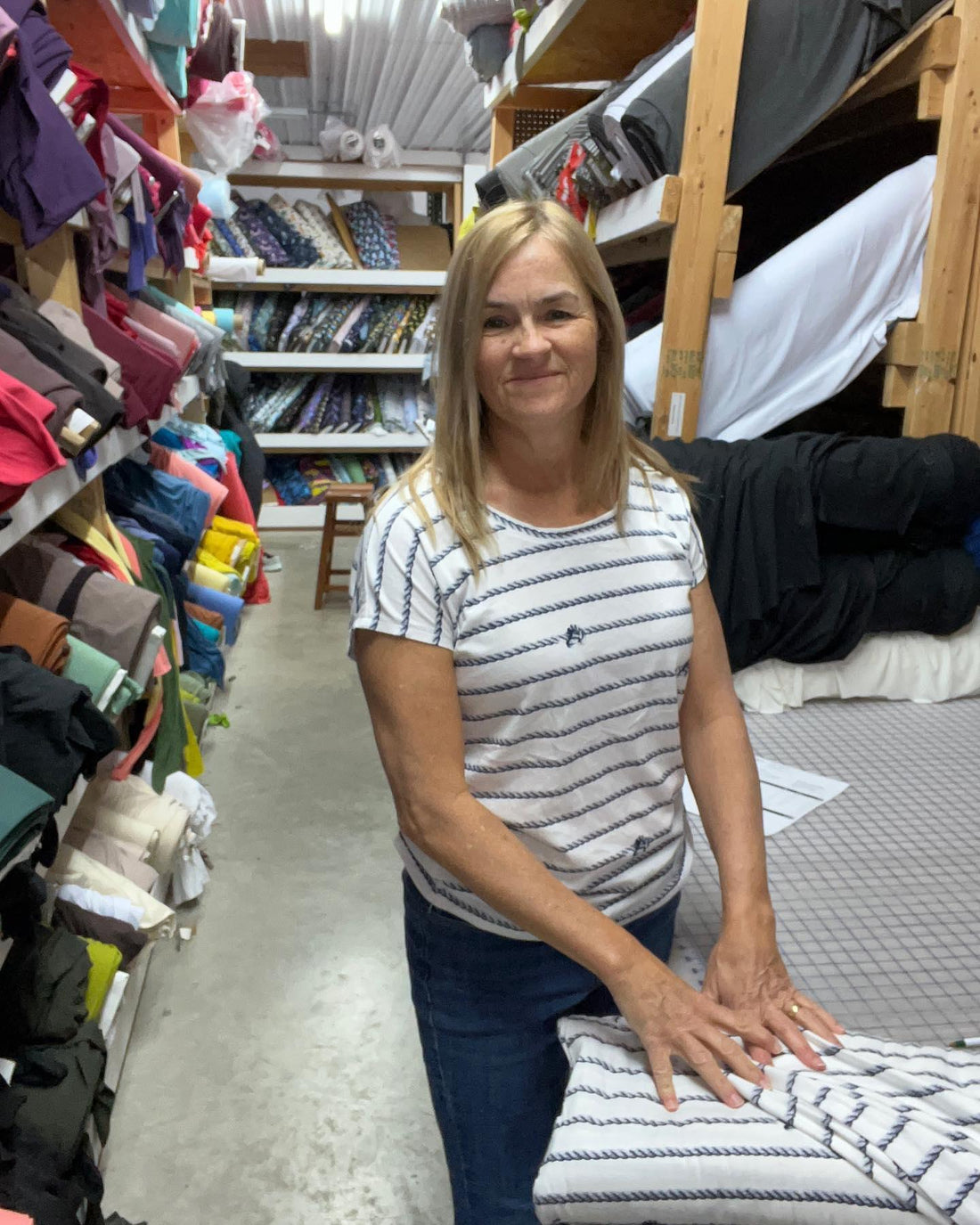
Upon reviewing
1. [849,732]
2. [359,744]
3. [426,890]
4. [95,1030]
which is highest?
[426,890]

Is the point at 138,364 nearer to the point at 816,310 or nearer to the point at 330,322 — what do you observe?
the point at 816,310

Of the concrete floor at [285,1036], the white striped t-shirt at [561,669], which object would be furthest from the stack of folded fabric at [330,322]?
the white striped t-shirt at [561,669]

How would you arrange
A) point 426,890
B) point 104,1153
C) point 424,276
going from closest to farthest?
1. point 426,890
2. point 104,1153
3. point 424,276

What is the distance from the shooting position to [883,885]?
151 cm

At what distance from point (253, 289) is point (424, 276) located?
46.6 inches

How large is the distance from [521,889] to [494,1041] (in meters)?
0.27

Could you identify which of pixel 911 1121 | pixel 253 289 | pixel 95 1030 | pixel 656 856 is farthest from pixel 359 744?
pixel 253 289

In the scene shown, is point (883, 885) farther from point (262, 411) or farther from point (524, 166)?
point (262, 411)

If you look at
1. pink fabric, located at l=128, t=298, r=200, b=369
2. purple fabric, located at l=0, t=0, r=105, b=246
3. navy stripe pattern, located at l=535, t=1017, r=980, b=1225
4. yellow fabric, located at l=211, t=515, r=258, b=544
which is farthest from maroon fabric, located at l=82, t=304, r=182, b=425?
navy stripe pattern, located at l=535, t=1017, r=980, b=1225

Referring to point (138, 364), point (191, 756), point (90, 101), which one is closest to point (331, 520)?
point (191, 756)

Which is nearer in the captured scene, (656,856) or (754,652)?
(656,856)

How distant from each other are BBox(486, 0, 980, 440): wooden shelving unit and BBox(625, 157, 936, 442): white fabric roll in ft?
0.16

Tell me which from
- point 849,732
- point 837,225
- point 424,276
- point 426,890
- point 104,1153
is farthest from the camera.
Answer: point 424,276

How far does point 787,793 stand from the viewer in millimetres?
1823
